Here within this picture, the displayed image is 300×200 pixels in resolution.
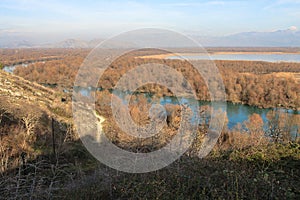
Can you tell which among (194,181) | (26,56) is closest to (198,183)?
(194,181)

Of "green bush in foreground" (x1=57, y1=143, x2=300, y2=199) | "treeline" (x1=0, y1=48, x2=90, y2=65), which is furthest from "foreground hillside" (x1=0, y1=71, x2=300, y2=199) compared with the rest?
"treeline" (x1=0, y1=48, x2=90, y2=65)

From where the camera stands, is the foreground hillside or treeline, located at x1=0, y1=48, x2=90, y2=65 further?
treeline, located at x1=0, y1=48, x2=90, y2=65

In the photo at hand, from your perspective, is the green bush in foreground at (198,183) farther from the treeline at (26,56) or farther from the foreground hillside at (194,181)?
the treeline at (26,56)

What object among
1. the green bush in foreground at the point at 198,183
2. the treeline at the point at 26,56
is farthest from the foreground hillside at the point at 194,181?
the treeline at the point at 26,56

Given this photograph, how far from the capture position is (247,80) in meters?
34.7

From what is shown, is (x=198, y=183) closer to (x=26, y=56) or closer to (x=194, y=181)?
(x=194, y=181)

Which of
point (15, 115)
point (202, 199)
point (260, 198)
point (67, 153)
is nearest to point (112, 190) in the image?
point (202, 199)

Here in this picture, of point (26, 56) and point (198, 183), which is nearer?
point (198, 183)

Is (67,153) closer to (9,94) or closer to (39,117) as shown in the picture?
(39,117)

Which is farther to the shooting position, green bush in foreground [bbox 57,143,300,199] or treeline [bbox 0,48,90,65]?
treeline [bbox 0,48,90,65]

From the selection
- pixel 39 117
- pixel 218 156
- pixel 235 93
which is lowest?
pixel 235 93

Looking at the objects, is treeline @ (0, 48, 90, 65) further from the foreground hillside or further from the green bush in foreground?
the green bush in foreground

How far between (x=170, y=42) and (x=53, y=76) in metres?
37.5

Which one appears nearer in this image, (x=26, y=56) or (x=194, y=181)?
(x=194, y=181)
